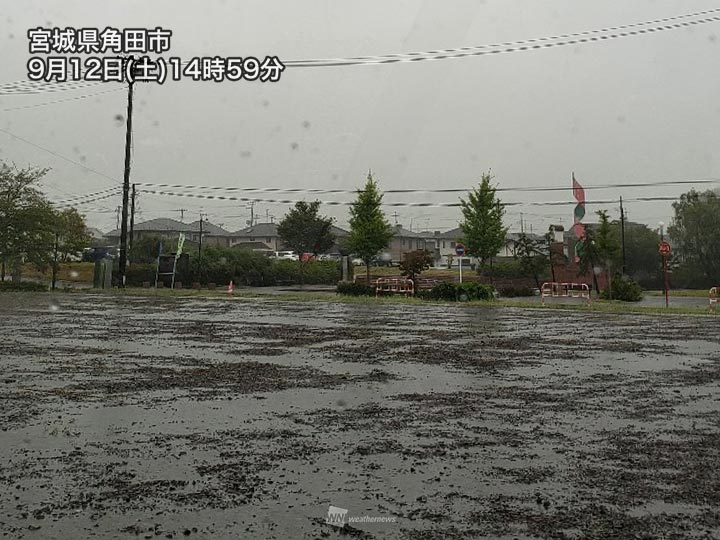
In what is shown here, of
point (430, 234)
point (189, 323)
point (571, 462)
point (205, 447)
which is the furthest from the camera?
point (430, 234)

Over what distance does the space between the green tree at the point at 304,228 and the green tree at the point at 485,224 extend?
77.3 ft

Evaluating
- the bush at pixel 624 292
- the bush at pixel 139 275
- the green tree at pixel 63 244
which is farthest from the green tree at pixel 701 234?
the green tree at pixel 63 244

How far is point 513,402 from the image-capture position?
7.09 meters

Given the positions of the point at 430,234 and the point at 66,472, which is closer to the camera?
the point at 66,472

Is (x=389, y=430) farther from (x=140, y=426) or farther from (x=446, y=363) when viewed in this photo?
(x=446, y=363)

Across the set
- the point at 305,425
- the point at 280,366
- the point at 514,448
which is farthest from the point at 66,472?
the point at 280,366

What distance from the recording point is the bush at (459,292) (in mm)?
31984

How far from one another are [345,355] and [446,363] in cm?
→ 174

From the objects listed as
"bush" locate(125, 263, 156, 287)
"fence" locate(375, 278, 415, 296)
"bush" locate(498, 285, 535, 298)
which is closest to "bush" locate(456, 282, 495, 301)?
"fence" locate(375, 278, 415, 296)

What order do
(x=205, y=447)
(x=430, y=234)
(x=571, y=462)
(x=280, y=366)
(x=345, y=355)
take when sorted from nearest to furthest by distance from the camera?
(x=571, y=462)
(x=205, y=447)
(x=280, y=366)
(x=345, y=355)
(x=430, y=234)

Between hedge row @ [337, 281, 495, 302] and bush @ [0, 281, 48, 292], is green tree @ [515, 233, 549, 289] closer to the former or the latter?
hedge row @ [337, 281, 495, 302]

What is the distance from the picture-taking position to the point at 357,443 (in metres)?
5.35

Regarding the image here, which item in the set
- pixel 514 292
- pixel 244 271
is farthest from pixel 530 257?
pixel 244 271

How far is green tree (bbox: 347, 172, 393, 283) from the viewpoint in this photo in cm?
4316
